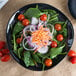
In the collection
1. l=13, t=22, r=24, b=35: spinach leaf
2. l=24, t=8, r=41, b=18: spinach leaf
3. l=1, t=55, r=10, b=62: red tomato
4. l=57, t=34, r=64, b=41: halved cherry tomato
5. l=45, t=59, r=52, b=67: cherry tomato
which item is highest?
l=24, t=8, r=41, b=18: spinach leaf

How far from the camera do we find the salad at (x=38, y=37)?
96 cm

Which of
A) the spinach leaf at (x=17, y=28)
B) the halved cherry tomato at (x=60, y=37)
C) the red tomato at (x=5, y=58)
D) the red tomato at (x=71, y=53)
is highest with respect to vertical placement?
the spinach leaf at (x=17, y=28)

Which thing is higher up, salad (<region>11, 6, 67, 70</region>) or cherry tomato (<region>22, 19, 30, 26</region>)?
cherry tomato (<region>22, 19, 30, 26</region>)

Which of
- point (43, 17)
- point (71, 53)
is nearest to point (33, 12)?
point (43, 17)

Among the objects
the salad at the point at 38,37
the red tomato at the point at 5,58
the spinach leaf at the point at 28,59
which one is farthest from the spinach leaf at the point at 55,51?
the red tomato at the point at 5,58

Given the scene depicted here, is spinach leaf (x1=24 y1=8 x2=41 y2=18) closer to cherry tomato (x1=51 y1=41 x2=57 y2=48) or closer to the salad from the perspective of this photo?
the salad

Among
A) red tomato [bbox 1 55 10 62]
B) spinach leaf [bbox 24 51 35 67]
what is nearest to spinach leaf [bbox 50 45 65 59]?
spinach leaf [bbox 24 51 35 67]

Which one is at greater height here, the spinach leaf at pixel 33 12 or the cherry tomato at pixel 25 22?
the spinach leaf at pixel 33 12

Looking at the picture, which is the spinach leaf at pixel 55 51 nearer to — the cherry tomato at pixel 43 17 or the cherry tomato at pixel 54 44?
the cherry tomato at pixel 54 44

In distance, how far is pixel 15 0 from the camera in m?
1.06

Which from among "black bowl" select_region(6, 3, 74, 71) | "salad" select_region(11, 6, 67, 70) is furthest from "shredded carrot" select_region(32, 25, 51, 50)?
"black bowl" select_region(6, 3, 74, 71)

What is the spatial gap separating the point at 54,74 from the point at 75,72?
0.13 metres

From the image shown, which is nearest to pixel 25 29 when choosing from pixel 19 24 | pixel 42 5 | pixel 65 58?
pixel 19 24

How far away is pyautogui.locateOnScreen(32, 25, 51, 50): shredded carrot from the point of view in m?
0.95
